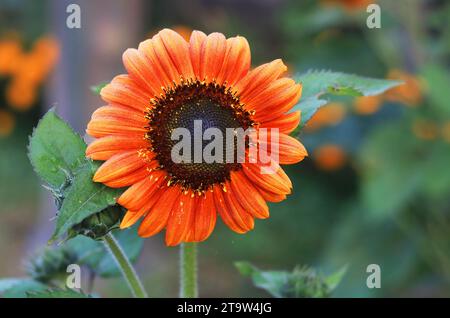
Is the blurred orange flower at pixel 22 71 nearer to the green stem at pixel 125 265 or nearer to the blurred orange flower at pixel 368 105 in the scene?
the blurred orange flower at pixel 368 105

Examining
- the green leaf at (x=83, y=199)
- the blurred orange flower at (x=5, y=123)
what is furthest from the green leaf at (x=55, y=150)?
the blurred orange flower at (x=5, y=123)

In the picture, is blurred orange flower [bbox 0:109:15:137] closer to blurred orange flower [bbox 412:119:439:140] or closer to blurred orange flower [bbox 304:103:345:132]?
blurred orange flower [bbox 304:103:345:132]

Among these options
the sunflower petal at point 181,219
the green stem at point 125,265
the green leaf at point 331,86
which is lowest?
the green stem at point 125,265

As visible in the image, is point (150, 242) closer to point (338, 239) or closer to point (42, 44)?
point (338, 239)

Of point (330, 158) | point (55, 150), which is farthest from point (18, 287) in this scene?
point (330, 158)

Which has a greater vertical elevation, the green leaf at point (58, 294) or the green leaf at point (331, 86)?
the green leaf at point (331, 86)
